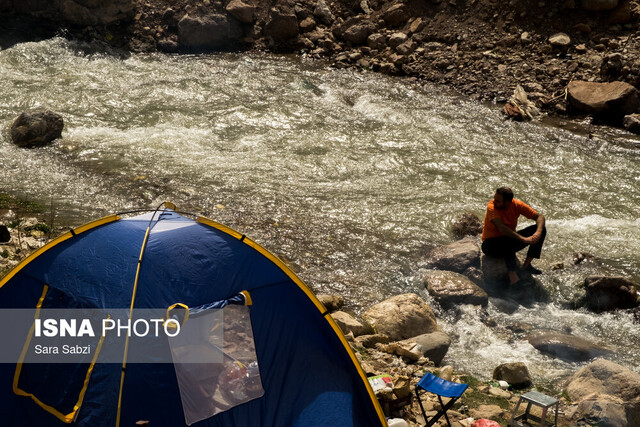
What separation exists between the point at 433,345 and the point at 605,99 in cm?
1058

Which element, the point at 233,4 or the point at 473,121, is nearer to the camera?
the point at 473,121

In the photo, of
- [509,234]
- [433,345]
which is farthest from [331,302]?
[509,234]

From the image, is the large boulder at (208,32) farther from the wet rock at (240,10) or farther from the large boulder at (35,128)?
the large boulder at (35,128)

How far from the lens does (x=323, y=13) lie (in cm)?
2011

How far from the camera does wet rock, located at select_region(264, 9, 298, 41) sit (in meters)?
19.7

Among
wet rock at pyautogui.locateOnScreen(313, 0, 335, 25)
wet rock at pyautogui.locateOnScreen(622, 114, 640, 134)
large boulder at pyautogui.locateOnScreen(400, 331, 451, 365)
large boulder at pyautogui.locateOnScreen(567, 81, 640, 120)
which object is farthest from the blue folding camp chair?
wet rock at pyautogui.locateOnScreen(313, 0, 335, 25)

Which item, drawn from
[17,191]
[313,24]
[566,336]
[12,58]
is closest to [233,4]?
[313,24]

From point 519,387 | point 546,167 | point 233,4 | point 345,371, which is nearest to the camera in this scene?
point 345,371

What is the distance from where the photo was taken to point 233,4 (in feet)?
64.3

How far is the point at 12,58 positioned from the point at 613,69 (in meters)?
15.6

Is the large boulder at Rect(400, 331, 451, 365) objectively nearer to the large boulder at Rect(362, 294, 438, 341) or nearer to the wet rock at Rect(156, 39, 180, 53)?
the large boulder at Rect(362, 294, 438, 341)

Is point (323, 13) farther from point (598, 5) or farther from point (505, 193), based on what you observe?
point (505, 193)

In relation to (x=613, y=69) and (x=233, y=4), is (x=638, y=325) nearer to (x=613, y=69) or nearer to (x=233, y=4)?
(x=613, y=69)

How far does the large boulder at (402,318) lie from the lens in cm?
829
